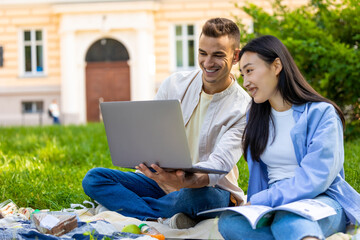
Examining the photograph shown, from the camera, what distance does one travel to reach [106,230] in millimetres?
3227

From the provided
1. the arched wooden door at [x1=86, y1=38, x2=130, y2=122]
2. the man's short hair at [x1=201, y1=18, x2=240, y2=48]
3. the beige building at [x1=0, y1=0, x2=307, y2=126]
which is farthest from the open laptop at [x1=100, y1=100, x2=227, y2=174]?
the arched wooden door at [x1=86, y1=38, x2=130, y2=122]

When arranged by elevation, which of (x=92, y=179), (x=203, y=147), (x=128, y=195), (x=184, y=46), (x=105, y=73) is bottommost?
(x=128, y=195)

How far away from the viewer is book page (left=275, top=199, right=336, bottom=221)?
256 cm

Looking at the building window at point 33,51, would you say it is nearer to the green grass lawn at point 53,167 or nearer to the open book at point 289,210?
the green grass lawn at point 53,167

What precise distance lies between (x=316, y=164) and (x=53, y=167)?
366 centimetres

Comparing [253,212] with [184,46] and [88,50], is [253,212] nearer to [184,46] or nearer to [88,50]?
[184,46]

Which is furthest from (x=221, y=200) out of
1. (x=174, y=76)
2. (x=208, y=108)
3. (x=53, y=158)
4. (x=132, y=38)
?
(x=132, y=38)

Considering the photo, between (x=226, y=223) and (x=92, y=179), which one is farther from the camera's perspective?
(x=92, y=179)

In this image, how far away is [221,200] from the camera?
11.8ft

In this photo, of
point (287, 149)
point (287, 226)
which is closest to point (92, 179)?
point (287, 149)

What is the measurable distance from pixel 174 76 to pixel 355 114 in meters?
3.90

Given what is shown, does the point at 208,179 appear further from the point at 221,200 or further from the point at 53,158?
the point at 53,158

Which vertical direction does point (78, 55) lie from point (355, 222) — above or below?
above

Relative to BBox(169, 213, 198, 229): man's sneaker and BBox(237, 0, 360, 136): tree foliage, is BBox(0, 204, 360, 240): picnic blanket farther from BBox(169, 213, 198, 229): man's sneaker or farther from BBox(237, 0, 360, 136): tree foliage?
BBox(237, 0, 360, 136): tree foliage
